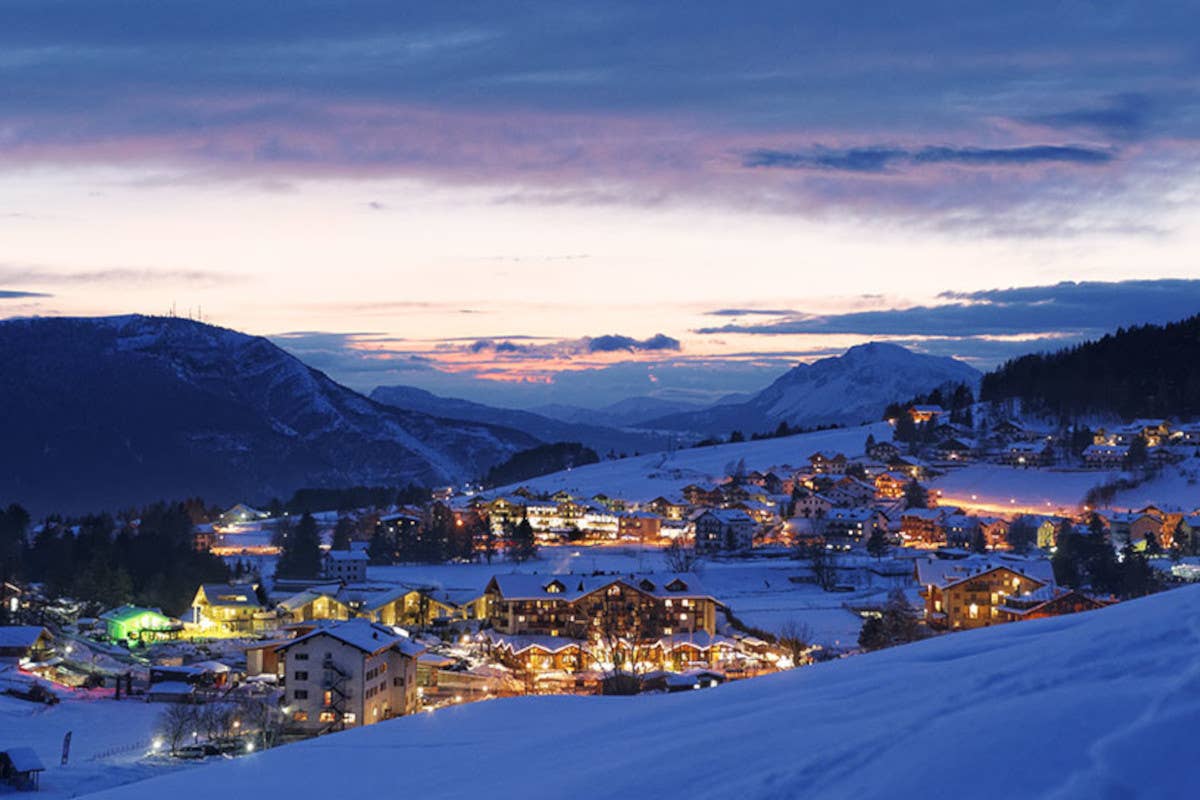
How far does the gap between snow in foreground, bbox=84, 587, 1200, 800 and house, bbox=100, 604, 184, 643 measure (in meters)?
32.3

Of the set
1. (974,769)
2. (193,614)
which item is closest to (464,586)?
(193,614)

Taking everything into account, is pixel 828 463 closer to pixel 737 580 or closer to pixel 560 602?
pixel 737 580

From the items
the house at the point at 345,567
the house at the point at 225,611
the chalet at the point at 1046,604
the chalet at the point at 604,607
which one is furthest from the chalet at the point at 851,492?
the house at the point at 225,611

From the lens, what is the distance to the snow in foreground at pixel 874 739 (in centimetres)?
529

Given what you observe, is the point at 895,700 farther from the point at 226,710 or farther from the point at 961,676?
the point at 226,710

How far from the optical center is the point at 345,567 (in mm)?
55469

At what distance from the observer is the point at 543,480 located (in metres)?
102

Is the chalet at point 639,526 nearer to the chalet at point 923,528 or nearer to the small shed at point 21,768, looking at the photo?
the chalet at point 923,528

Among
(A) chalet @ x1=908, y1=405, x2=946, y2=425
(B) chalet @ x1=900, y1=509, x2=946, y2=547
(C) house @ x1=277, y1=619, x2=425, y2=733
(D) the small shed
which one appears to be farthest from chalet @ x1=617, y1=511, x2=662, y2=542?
(D) the small shed

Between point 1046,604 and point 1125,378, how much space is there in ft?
190

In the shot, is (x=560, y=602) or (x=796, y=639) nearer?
(x=796, y=639)

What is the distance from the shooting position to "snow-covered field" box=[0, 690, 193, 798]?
20516 mm

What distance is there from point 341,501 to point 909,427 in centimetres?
4601

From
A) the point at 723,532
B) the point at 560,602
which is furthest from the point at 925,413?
the point at 560,602
